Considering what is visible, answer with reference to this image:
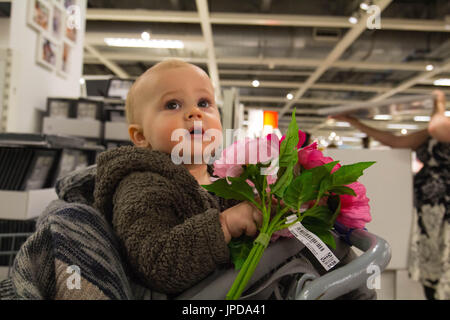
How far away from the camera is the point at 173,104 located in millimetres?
612

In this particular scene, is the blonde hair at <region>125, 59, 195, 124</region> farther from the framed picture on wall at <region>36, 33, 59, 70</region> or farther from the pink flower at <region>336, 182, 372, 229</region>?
the framed picture on wall at <region>36, 33, 59, 70</region>

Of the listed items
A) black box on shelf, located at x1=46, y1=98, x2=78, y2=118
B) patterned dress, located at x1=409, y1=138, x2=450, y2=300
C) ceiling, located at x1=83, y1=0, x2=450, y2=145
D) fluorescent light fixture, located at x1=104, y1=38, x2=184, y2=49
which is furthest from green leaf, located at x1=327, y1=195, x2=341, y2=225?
fluorescent light fixture, located at x1=104, y1=38, x2=184, y2=49

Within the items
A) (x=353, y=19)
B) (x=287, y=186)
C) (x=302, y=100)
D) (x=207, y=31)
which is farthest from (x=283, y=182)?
(x=302, y=100)

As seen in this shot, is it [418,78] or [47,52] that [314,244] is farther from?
[418,78]

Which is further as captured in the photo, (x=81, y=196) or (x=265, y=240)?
(x=81, y=196)

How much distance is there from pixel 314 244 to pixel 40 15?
198 centimetres

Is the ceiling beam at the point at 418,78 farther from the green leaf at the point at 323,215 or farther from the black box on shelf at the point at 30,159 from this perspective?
the green leaf at the point at 323,215

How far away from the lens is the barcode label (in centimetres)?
39

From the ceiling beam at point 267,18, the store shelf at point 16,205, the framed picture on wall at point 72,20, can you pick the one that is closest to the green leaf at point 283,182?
the store shelf at point 16,205

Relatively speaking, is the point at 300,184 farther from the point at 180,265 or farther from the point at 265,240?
the point at 180,265

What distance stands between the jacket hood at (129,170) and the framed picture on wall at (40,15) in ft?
5.14

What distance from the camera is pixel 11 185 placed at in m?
1.09
